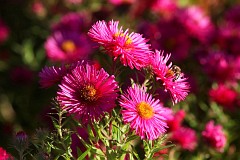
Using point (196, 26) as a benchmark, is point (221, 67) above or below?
below

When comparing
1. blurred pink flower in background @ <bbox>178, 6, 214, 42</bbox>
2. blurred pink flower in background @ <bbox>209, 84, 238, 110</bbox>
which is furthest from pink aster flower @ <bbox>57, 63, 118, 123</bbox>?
blurred pink flower in background @ <bbox>178, 6, 214, 42</bbox>

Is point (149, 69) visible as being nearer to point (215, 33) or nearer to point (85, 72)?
point (85, 72)

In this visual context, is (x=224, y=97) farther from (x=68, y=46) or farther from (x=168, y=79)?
(x=168, y=79)

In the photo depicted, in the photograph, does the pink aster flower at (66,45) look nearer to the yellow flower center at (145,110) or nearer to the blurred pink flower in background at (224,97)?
the blurred pink flower in background at (224,97)

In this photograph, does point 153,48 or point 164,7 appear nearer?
point 153,48

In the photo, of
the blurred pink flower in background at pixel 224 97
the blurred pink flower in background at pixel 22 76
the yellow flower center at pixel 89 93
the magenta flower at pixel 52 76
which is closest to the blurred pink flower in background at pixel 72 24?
the blurred pink flower in background at pixel 22 76

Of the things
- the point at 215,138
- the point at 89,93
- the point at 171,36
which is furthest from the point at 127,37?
the point at 171,36

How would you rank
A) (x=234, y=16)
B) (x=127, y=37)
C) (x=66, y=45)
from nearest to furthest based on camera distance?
(x=127, y=37) < (x=66, y=45) < (x=234, y=16)

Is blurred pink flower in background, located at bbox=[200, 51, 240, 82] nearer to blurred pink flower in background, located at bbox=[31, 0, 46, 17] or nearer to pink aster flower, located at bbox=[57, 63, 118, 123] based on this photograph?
blurred pink flower in background, located at bbox=[31, 0, 46, 17]
